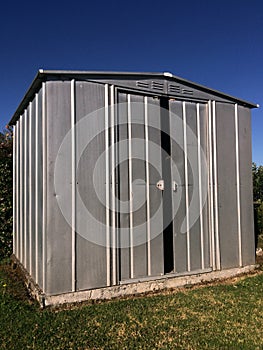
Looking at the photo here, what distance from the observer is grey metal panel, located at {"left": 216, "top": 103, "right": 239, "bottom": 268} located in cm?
470

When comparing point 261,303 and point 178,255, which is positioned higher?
point 178,255

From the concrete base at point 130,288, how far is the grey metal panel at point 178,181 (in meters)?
0.22

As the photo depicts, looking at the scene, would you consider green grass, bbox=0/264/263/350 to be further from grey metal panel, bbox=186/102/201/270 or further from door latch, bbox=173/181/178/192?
door latch, bbox=173/181/178/192

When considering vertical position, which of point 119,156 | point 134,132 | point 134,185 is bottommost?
point 134,185

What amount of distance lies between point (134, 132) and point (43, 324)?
2.69 m

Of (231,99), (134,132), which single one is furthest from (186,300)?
(231,99)

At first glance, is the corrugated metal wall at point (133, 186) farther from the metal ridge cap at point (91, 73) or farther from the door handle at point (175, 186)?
the metal ridge cap at point (91, 73)

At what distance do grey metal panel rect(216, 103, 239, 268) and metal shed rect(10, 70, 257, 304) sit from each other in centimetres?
2

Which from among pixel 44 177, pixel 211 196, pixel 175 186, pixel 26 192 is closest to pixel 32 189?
pixel 26 192

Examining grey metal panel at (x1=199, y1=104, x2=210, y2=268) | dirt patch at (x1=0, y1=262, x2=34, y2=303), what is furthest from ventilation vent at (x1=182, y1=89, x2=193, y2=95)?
dirt patch at (x1=0, y1=262, x2=34, y2=303)

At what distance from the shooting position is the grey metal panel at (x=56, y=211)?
135 inches

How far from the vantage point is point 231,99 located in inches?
194

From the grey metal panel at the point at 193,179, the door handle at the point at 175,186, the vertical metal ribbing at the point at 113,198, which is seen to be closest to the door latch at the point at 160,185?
the door handle at the point at 175,186

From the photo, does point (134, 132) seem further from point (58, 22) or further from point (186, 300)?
point (58, 22)
